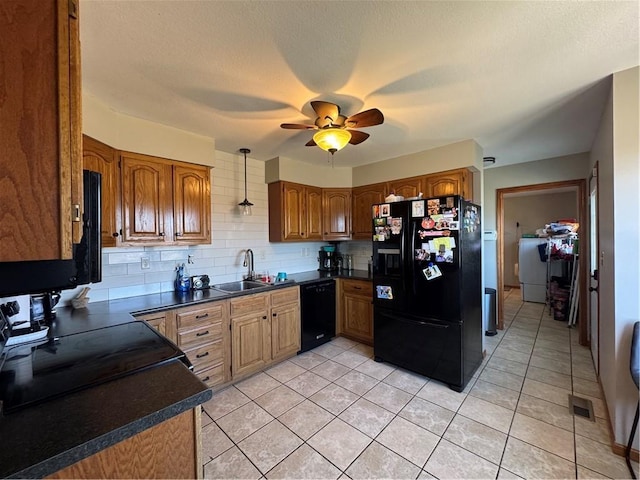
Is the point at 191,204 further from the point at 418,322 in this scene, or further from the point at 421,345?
the point at 421,345

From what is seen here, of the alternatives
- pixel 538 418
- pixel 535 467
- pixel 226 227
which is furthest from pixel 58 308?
pixel 538 418

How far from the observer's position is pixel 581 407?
2223mm

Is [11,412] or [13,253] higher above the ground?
[13,253]

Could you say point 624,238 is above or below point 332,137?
below

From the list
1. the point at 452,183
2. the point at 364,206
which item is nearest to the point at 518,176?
the point at 452,183

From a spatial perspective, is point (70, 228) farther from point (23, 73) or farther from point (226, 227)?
point (226, 227)

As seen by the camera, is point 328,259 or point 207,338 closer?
point 207,338

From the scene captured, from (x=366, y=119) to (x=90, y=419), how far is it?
1991mm

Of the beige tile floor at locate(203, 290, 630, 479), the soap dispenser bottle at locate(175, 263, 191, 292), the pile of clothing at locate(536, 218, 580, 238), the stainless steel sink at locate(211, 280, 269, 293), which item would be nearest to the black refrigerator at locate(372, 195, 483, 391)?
the beige tile floor at locate(203, 290, 630, 479)

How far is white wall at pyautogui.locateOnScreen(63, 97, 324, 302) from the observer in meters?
2.28

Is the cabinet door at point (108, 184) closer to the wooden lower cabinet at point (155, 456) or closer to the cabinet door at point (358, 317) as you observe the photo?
the wooden lower cabinet at point (155, 456)

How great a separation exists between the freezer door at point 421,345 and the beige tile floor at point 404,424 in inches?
4.4

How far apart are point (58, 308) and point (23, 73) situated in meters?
2.28

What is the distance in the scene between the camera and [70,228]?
65cm
